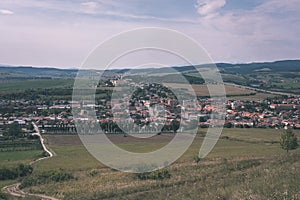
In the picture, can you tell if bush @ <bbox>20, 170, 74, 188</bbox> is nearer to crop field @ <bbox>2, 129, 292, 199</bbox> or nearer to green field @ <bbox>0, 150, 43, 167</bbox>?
crop field @ <bbox>2, 129, 292, 199</bbox>

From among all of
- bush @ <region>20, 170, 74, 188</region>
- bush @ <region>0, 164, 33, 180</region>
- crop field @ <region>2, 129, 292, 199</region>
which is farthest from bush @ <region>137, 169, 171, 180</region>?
bush @ <region>0, 164, 33, 180</region>

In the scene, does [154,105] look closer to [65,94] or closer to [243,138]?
[243,138]

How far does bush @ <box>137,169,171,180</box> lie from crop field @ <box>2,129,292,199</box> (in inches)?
9.4

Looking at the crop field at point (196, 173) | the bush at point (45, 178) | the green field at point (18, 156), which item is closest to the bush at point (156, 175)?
the crop field at point (196, 173)

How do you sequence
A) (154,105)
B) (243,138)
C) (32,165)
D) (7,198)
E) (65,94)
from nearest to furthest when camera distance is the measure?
(7,198), (32,165), (243,138), (154,105), (65,94)

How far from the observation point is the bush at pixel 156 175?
15.2m

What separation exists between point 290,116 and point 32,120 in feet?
87.8

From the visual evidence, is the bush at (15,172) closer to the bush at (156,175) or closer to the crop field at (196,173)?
the crop field at (196,173)

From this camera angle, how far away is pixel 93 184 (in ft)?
49.5

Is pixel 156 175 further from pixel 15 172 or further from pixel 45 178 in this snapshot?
pixel 15 172

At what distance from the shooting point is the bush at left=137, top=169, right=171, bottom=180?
15211mm

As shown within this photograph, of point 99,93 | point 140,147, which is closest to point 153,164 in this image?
point 140,147

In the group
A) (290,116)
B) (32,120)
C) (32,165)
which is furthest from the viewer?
(290,116)

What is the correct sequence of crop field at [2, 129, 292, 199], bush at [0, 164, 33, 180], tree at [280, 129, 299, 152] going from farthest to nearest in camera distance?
tree at [280, 129, 299, 152], bush at [0, 164, 33, 180], crop field at [2, 129, 292, 199]
